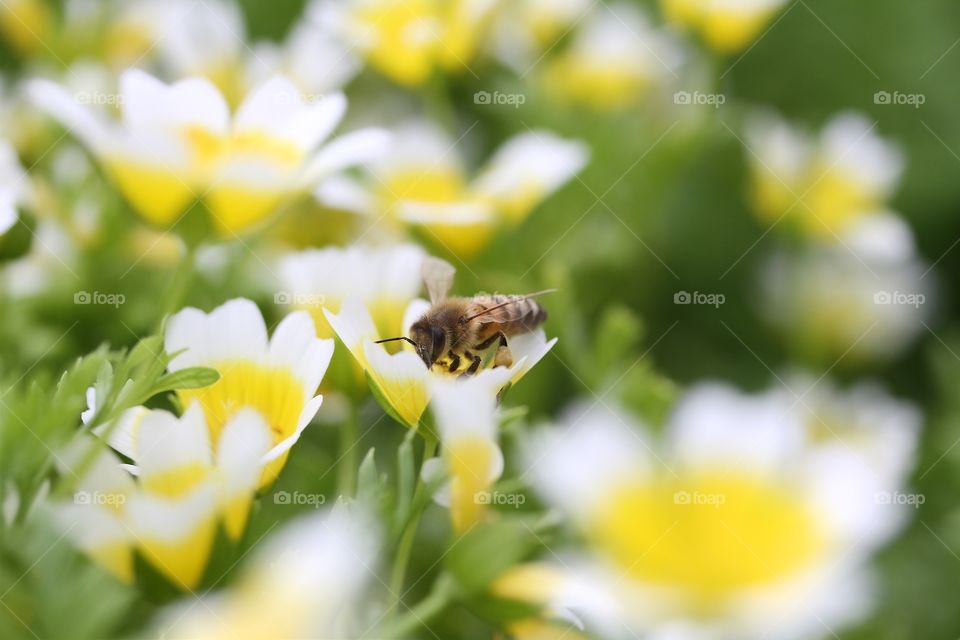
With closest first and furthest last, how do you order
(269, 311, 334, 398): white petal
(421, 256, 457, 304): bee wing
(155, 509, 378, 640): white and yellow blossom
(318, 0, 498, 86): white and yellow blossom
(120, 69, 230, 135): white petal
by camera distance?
1. (155, 509, 378, 640): white and yellow blossom
2. (269, 311, 334, 398): white petal
3. (120, 69, 230, 135): white petal
4. (421, 256, 457, 304): bee wing
5. (318, 0, 498, 86): white and yellow blossom

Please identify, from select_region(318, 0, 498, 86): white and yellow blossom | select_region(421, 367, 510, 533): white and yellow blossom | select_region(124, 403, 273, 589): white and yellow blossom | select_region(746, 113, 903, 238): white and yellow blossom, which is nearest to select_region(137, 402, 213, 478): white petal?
select_region(124, 403, 273, 589): white and yellow blossom

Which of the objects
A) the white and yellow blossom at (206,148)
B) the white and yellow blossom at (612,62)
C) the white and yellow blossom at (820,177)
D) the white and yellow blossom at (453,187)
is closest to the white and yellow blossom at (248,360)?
the white and yellow blossom at (206,148)

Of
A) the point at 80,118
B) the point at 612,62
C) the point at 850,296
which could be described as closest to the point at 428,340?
the point at 80,118

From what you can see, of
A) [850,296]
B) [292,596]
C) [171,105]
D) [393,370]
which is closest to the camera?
[292,596]

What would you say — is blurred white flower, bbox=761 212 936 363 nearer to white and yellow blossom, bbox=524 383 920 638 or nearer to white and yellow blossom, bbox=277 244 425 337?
white and yellow blossom, bbox=524 383 920 638

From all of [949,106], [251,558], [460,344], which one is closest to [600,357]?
[460,344]

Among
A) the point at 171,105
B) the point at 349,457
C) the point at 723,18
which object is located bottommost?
the point at 349,457

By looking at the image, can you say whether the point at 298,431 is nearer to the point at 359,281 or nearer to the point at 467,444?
the point at 467,444
